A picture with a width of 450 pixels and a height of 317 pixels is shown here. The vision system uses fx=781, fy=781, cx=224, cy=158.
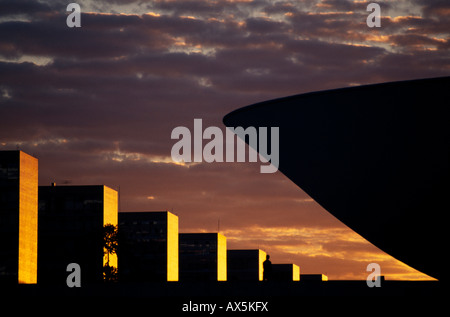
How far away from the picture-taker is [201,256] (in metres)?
137

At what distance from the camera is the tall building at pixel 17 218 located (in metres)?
76.1

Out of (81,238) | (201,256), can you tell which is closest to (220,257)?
(201,256)

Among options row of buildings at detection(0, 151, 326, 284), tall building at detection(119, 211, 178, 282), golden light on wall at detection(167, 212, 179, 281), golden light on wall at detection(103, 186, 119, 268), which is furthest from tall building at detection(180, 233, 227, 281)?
golden light on wall at detection(103, 186, 119, 268)

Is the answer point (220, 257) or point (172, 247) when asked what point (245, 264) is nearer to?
point (220, 257)

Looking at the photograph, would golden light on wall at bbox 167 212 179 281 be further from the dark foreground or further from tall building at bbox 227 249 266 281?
the dark foreground

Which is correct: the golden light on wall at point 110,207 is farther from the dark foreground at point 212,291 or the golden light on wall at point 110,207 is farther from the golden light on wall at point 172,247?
the dark foreground at point 212,291

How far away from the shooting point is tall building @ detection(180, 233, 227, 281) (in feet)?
438

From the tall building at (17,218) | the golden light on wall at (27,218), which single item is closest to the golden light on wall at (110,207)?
the golden light on wall at (27,218)

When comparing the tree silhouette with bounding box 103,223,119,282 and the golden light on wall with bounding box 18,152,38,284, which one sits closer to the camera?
the golden light on wall with bounding box 18,152,38,284

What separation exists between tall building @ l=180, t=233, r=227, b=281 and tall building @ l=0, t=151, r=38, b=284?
181ft

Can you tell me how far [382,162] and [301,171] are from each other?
1907 mm

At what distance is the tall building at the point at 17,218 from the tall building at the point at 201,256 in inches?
2167

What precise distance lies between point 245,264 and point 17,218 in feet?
317

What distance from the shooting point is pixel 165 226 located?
120 meters
